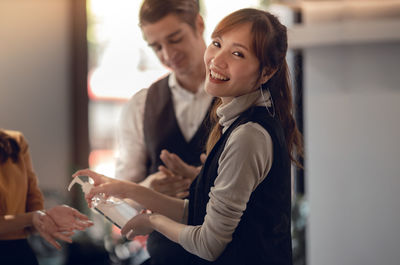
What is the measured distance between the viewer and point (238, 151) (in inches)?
20.1

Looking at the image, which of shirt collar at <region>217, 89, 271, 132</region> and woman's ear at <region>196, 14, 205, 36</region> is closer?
shirt collar at <region>217, 89, 271, 132</region>

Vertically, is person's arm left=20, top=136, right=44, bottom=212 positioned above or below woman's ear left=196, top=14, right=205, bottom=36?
below

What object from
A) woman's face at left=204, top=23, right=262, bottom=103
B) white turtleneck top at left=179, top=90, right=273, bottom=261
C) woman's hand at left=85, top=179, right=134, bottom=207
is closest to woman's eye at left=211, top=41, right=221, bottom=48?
woman's face at left=204, top=23, right=262, bottom=103

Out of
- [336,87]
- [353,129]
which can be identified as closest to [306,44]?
[336,87]

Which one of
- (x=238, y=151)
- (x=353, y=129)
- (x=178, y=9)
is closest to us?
(x=238, y=151)

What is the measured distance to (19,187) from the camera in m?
0.61

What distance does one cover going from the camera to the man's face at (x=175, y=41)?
0.66 m

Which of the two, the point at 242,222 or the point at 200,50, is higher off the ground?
the point at 200,50

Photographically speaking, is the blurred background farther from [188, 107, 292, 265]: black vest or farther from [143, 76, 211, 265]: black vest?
[188, 107, 292, 265]: black vest

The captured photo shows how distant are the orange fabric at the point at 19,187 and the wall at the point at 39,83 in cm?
1

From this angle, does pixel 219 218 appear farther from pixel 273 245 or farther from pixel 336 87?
pixel 336 87

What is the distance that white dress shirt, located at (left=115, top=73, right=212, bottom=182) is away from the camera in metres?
0.70

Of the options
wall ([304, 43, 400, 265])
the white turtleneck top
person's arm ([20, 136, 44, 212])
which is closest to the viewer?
the white turtleneck top

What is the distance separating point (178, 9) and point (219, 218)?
32 cm
